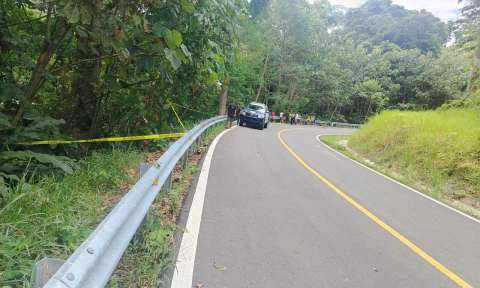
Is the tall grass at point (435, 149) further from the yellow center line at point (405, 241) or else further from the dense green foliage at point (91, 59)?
the dense green foliage at point (91, 59)

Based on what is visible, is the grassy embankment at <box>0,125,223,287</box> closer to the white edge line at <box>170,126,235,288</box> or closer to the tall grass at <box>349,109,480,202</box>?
the white edge line at <box>170,126,235,288</box>

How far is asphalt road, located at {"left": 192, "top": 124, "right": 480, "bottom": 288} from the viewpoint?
→ 3912 millimetres

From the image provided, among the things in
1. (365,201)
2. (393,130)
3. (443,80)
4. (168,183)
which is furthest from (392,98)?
(168,183)

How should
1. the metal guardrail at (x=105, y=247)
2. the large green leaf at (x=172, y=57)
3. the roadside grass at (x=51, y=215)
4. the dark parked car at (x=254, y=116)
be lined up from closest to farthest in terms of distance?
the metal guardrail at (x=105, y=247), the roadside grass at (x=51, y=215), the large green leaf at (x=172, y=57), the dark parked car at (x=254, y=116)

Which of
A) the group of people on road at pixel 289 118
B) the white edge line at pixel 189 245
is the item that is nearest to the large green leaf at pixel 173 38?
the white edge line at pixel 189 245

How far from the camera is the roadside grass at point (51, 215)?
289cm

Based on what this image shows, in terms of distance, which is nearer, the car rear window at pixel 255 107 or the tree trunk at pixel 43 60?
the tree trunk at pixel 43 60

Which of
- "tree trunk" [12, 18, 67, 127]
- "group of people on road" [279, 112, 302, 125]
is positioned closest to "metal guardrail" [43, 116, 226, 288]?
"tree trunk" [12, 18, 67, 127]

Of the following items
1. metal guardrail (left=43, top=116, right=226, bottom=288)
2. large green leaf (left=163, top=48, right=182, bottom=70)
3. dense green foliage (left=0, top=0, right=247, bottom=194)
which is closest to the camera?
metal guardrail (left=43, top=116, right=226, bottom=288)

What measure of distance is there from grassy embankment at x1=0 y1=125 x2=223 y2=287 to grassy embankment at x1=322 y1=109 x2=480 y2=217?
763 centimetres

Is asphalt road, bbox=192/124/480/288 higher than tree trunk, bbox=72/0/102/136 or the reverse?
the reverse

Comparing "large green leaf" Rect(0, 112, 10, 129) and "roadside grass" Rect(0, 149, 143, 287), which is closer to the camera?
"roadside grass" Rect(0, 149, 143, 287)

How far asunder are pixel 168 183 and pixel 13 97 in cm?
264

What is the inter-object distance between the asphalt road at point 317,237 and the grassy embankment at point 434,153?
2025 mm
